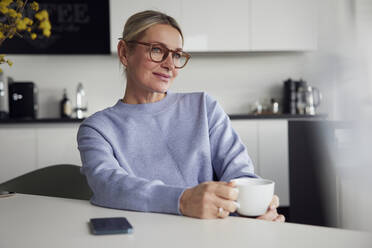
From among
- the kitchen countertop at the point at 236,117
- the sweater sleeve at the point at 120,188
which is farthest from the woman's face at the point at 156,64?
the kitchen countertop at the point at 236,117

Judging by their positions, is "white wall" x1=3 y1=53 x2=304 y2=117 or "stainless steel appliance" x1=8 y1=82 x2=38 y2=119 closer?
"stainless steel appliance" x1=8 y1=82 x2=38 y2=119

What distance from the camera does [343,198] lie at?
98.4 inches

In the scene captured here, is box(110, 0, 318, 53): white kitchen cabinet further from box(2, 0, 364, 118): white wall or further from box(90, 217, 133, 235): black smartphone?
box(90, 217, 133, 235): black smartphone

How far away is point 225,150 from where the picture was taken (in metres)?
1.28

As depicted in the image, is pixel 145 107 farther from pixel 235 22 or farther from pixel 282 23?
pixel 282 23

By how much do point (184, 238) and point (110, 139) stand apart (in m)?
0.58

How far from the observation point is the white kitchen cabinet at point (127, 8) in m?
3.83

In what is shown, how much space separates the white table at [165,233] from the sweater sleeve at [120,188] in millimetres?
31

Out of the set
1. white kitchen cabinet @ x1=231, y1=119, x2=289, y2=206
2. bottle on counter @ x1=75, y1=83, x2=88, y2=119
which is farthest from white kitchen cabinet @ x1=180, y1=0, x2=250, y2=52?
bottle on counter @ x1=75, y1=83, x2=88, y2=119

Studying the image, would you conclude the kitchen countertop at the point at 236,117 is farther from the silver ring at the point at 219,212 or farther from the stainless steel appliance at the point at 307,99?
the silver ring at the point at 219,212

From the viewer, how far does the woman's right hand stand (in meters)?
0.80

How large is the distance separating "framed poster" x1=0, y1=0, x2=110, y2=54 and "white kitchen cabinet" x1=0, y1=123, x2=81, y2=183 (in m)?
0.88

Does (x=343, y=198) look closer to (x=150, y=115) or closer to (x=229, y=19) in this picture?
(x=150, y=115)

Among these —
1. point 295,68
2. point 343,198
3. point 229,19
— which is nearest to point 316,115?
point 295,68
